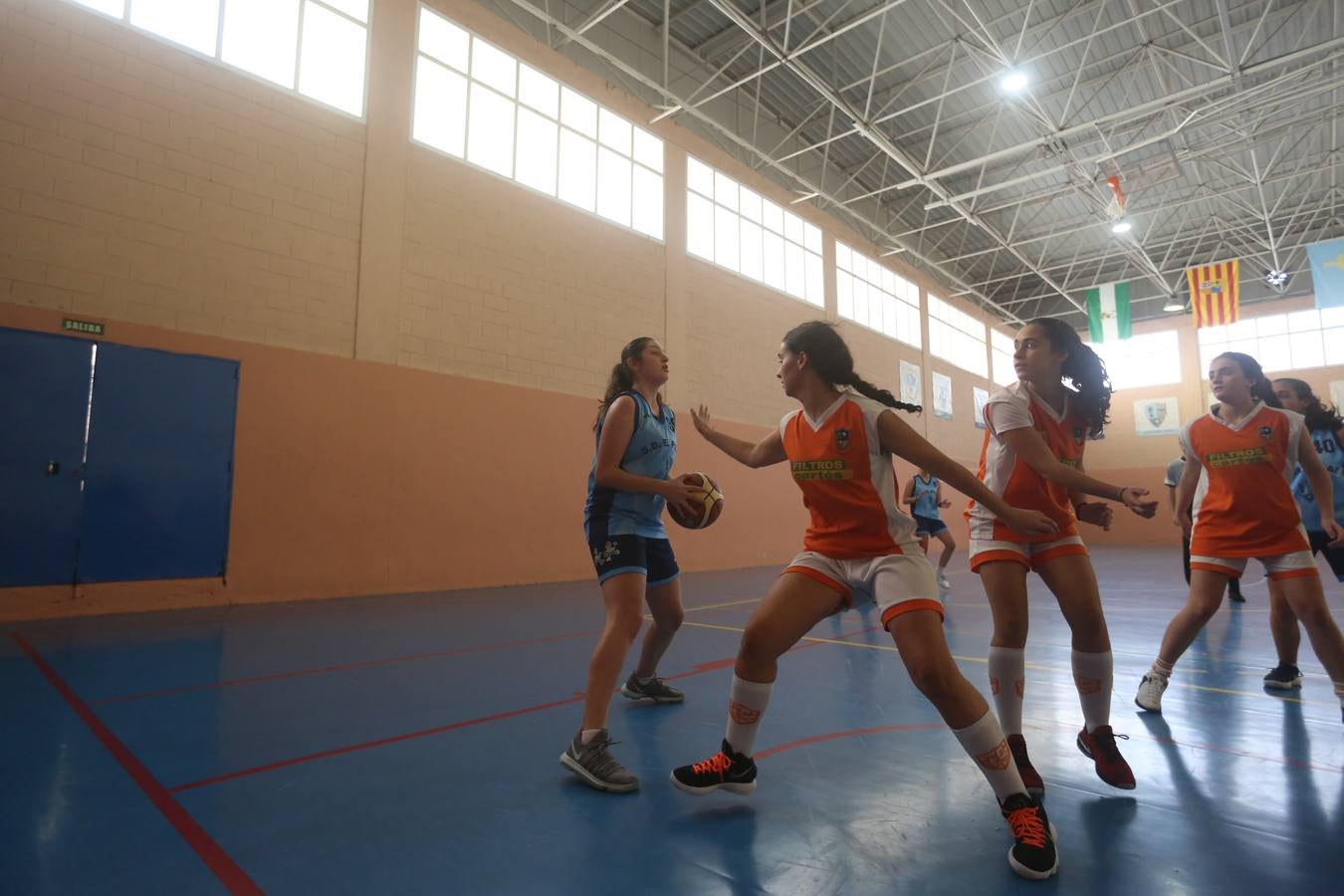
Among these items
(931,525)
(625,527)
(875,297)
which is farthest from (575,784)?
(875,297)

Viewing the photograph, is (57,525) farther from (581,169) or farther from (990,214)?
(990,214)

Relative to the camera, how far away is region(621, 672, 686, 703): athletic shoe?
3527 millimetres

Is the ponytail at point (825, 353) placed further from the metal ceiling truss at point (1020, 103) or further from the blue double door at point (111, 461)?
the metal ceiling truss at point (1020, 103)

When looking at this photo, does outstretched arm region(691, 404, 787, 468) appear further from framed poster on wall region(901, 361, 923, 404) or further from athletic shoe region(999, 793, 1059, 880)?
framed poster on wall region(901, 361, 923, 404)

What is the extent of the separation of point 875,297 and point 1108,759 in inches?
658

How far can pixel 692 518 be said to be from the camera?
2.71 meters

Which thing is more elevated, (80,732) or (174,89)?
(174,89)

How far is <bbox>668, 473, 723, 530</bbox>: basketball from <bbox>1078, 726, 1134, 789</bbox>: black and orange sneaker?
1.55 metres

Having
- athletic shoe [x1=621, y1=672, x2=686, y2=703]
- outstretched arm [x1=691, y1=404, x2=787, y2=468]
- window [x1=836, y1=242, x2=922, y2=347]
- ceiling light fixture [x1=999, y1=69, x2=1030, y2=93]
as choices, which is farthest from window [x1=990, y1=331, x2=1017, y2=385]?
outstretched arm [x1=691, y1=404, x2=787, y2=468]

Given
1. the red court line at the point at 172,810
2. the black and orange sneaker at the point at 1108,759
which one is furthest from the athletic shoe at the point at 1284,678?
the red court line at the point at 172,810

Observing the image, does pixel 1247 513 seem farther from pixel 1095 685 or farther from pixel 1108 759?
pixel 1108 759

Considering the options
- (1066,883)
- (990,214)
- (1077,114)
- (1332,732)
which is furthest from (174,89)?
(990,214)

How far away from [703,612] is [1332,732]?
474cm

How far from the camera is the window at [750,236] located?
1298 centimetres
